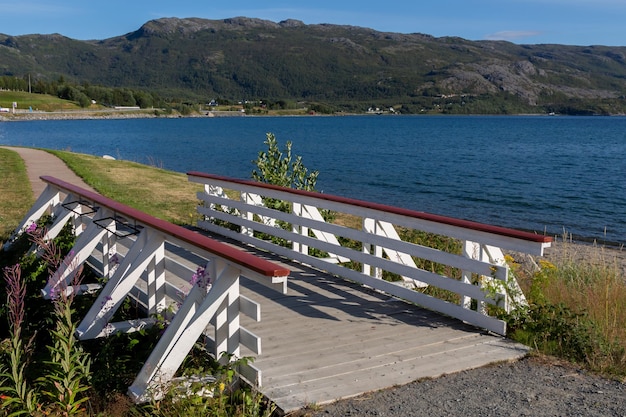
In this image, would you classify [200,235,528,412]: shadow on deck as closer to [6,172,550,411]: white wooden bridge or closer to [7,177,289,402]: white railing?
[6,172,550,411]: white wooden bridge

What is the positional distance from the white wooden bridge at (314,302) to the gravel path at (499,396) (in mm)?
185

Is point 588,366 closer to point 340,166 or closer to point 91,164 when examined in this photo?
point 91,164

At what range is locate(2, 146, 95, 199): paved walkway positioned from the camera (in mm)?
18938

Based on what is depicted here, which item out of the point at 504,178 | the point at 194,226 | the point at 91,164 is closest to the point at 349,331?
the point at 194,226

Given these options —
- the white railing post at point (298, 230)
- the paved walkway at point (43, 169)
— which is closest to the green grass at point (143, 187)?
the paved walkway at point (43, 169)

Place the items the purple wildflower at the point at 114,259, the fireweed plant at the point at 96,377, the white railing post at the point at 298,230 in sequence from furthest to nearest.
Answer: the white railing post at the point at 298,230, the purple wildflower at the point at 114,259, the fireweed plant at the point at 96,377

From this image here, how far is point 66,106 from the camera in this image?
183m

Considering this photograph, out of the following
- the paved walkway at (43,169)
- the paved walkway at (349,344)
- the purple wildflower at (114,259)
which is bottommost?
the paved walkway at (43,169)

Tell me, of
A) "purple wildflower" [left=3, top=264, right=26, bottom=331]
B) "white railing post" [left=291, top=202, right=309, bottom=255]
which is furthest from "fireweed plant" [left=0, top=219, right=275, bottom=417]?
"white railing post" [left=291, top=202, right=309, bottom=255]

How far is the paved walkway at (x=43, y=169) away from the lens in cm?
1894

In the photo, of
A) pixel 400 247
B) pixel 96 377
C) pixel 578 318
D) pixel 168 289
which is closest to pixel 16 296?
pixel 96 377

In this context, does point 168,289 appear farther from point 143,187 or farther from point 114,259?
point 143,187

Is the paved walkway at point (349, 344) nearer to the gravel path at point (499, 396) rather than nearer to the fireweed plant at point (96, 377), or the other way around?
the gravel path at point (499, 396)

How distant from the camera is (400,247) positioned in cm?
757
